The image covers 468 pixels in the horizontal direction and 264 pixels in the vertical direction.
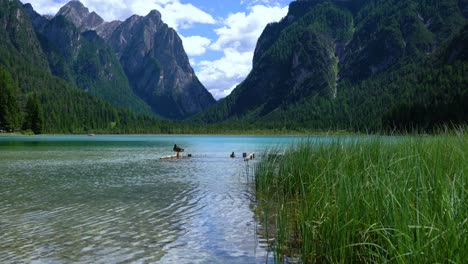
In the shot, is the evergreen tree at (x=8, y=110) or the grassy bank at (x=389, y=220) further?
the evergreen tree at (x=8, y=110)

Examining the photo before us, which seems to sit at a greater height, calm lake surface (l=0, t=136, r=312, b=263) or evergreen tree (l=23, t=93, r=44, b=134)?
evergreen tree (l=23, t=93, r=44, b=134)

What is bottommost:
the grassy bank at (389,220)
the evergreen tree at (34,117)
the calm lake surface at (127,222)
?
the calm lake surface at (127,222)

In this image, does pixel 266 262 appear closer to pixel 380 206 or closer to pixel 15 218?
pixel 380 206

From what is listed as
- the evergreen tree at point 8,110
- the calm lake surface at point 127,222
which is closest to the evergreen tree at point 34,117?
the evergreen tree at point 8,110

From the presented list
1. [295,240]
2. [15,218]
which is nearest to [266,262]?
[295,240]

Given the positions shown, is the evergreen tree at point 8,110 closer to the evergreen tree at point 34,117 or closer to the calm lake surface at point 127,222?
the evergreen tree at point 34,117

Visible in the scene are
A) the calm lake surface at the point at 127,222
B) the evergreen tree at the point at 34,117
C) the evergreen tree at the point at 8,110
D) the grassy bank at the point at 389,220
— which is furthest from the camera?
the evergreen tree at the point at 34,117

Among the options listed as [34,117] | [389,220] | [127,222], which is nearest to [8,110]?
[34,117]

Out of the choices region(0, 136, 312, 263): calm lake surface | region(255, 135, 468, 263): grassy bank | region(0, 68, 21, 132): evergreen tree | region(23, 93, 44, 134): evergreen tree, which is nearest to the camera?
region(255, 135, 468, 263): grassy bank

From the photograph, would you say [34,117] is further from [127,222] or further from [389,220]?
[389,220]

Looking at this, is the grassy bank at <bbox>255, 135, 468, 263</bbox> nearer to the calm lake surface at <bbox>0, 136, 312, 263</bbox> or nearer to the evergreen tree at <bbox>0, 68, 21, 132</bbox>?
the calm lake surface at <bbox>0, 136, 312, 263</bbox>

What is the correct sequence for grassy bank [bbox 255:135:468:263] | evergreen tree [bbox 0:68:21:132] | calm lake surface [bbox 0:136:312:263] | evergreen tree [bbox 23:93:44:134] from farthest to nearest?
evergreen tree [bbox 23:93:44:134]
evergreen tree [bbox 0:68:21:132]
calm lake surface [bbox 0:136:312:263]
grassy bank [bbox 255:135:468:263]

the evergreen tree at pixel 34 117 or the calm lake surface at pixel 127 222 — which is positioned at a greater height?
the evergreen tree at pixel 34 117

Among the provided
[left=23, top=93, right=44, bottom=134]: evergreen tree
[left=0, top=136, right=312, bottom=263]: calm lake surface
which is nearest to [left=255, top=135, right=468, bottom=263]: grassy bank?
[left=0, top=136, right=312, bottom=263]: calm lake surface
